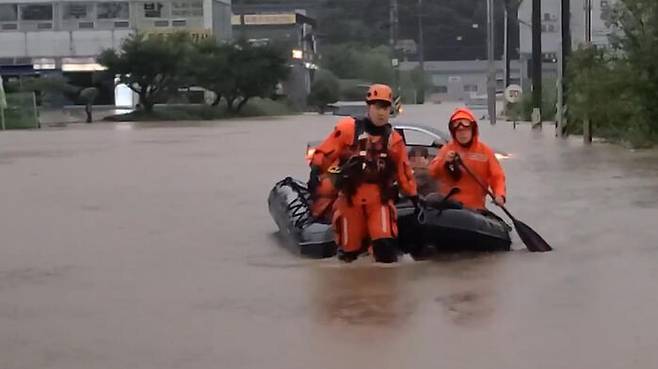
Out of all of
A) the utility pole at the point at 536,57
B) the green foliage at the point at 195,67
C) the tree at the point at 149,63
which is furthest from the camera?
the green foliage at the point at 195,67

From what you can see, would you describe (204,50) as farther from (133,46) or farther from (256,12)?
(256,12)

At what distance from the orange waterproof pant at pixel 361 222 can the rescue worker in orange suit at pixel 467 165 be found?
952 mm

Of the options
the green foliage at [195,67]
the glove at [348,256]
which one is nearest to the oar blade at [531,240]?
the glove at [348,256]

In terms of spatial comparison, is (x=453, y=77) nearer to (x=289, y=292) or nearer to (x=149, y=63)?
(x=149, y=63)

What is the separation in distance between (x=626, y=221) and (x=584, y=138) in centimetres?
1958

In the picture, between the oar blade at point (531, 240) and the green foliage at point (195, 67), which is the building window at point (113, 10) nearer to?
the green foliage at point (195, 67)

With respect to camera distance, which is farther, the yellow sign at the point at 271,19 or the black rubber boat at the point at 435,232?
the yellow sign at the point at 271,19

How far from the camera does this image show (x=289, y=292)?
1081 centimetres

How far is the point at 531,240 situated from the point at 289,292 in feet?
9.54

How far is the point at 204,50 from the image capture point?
72688mm

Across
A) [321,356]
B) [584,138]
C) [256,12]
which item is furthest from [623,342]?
[256,12]

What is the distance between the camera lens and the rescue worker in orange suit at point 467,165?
41.2 feet

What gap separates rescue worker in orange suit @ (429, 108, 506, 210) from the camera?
41.2 ft

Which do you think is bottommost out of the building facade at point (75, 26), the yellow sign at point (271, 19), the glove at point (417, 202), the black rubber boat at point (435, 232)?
the black rubber boat at point (435, 232)
